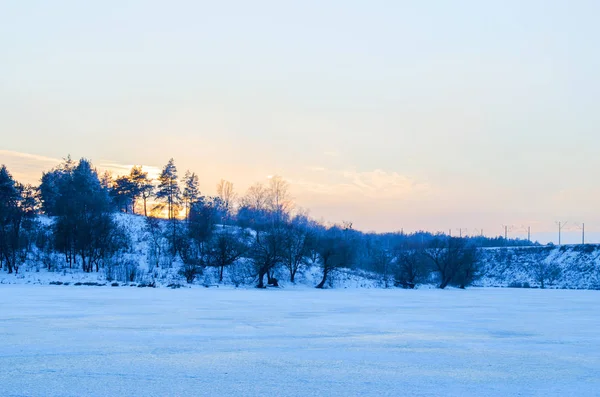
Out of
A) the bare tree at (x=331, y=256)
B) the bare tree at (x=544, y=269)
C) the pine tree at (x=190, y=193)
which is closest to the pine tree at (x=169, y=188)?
the pine tree at (x=190, y=193)

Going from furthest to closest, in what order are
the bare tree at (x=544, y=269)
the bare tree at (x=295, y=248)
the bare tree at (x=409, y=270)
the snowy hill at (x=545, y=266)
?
the bare tree at (x=544, y=269) → the snowy hill at (x=545, y=266) → the bare tree at (x=409, y=270) → the bare tree at (x=295, y=248)

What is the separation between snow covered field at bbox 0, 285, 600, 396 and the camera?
8.80 m

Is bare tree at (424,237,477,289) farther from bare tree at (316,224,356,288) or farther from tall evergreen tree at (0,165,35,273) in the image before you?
tall evergreen tree at (0,165,35,273)

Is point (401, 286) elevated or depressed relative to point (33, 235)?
depressed

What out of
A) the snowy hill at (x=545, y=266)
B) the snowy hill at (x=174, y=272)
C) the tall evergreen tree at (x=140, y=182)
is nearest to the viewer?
the snowy hill at (x=174, y=272)

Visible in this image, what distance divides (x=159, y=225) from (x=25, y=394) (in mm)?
71485

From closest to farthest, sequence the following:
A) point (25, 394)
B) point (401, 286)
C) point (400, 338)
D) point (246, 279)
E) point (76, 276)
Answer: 1. point (25, 394)
2. point (400, 338)
3. point (76, 276)
4. point (246, 279)
5. point (401, 286)

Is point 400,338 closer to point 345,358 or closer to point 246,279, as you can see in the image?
point 345,358

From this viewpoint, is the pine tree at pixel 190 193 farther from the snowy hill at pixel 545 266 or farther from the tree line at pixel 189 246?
the snowy hill at pixel 545 266

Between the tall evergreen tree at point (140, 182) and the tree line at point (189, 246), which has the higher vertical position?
the tall evergreen tree at point (140, 182)

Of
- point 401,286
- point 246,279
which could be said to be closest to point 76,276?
point 246,279

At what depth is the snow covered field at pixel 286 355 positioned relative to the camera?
28.9 ft

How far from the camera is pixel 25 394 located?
796 cm

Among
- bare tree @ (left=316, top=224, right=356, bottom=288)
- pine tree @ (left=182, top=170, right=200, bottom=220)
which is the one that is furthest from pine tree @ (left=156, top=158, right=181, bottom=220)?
bare tree @ (left=316, top=224, right=356, bottom=288)
